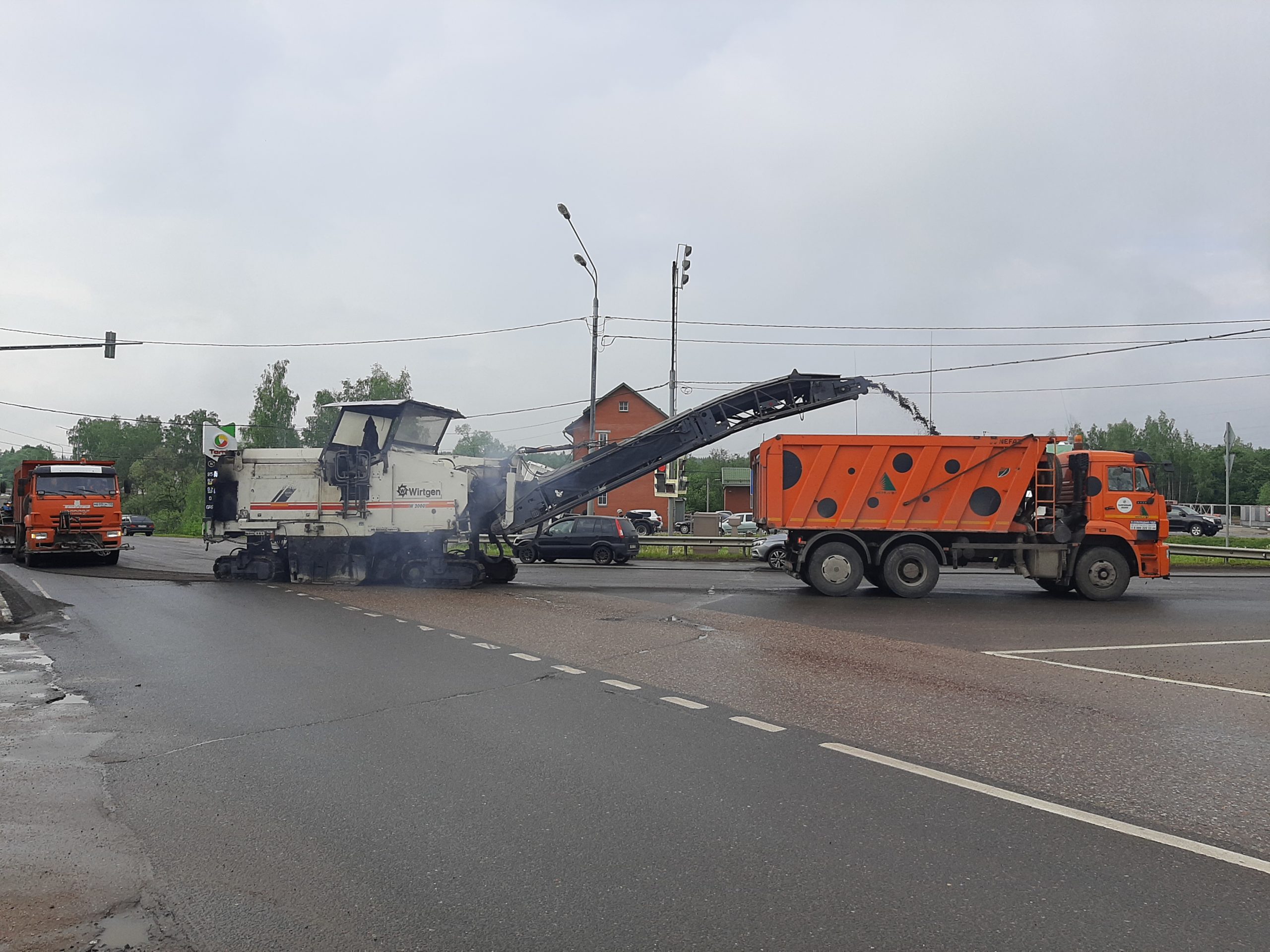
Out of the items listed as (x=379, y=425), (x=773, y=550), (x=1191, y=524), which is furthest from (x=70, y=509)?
(x=1191, y=524)

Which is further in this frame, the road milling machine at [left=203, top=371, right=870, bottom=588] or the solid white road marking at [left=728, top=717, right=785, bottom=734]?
the road milling machine at [left=203, top=371, right=870, bottom=588]

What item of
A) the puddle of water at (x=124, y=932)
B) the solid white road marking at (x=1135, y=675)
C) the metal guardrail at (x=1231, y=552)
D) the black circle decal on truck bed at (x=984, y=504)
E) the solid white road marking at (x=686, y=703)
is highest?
the black circle decal on truck bed at (x=984, y=504)

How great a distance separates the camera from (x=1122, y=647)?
1109cm

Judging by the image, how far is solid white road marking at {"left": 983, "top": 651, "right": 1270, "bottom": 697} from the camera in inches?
327

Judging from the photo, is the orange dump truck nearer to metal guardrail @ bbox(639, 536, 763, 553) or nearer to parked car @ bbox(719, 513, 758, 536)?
metal guardrail @ bbox(639, 536, 763, 553)

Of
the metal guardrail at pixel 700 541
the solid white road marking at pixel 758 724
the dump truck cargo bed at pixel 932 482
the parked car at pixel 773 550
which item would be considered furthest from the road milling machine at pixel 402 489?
the solid white road marking at pixel 758 724

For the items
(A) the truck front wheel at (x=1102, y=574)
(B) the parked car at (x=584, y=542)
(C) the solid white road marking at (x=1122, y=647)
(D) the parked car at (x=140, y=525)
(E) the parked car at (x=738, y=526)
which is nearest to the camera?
(C) the solid white road marking at (x=1122, y=647)

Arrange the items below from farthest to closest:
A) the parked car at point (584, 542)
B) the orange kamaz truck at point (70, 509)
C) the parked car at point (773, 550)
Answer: the parked car at point (584, 542) < the orange kamaz truck at point (70, 509) < the parked car at point (773, 550)

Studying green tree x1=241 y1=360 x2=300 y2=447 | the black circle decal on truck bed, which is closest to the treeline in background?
green tree x1=241 y1=360 x2=300 y2=447

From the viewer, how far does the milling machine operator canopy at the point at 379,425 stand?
18875mm

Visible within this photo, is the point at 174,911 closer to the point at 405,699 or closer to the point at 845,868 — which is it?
the point at 845,868

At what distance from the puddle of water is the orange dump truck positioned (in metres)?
14.2

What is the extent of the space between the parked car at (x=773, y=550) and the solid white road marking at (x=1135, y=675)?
1126 centimetres

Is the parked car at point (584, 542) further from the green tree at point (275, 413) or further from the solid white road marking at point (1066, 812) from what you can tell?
the green tree at point (275, 413)
